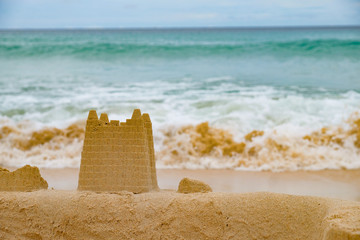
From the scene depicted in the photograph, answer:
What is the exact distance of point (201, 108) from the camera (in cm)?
667

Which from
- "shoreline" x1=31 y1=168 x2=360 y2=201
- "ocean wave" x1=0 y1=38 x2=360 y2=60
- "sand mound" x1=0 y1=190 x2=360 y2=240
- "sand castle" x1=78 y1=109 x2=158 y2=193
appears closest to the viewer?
"sand mound" x1=0 y1=190 x2=360 y2=240

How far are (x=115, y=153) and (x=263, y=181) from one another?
7.75 ft

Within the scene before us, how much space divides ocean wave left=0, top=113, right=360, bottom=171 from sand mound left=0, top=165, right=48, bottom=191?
2591 millimetres

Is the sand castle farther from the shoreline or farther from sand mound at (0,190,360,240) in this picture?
the shoreline

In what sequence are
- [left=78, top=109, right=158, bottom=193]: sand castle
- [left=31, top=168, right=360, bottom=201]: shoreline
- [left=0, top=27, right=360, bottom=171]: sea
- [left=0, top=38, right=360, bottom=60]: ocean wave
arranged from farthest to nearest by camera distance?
[left=0, top=38, right=360, bottom=60]: ocean wave, [left=0, top=27, right=360, bottom=171]: sea, [left=31, top=168, right=360, bottom=201]: shoreline, [left=78, top=109, right=158, bottom=193]: sand castle

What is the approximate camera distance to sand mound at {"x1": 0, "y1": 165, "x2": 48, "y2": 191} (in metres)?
1.49

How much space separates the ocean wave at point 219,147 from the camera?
4.11 metres

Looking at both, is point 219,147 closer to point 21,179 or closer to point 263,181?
point 263,181

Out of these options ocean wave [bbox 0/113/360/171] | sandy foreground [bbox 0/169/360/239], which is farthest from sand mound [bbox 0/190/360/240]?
ocean wave [bbox 0/113/360/171]

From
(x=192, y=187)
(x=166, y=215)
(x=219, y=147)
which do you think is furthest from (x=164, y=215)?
(x=219, y=147)

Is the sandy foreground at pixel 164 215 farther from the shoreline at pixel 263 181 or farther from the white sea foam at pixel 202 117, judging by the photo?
the white sea foam at pixel 202 117

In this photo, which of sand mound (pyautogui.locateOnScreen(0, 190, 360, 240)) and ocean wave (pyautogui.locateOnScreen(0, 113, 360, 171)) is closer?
sand mound (pyautogui.locateOnScreen(0, 190, 360, 240))

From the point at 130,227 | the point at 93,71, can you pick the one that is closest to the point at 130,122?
the point at 130,227

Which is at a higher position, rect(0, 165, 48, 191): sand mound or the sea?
the sea
